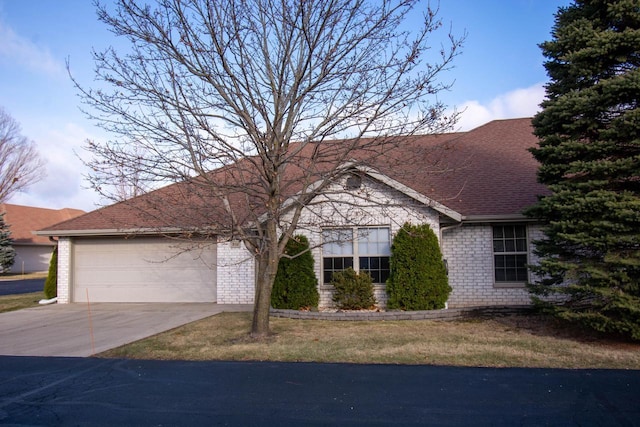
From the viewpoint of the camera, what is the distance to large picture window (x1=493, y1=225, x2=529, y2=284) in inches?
547

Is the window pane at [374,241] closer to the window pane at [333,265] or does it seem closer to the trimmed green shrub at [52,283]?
the window pane at [333,265]

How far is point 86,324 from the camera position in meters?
12.5

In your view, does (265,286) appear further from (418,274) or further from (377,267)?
(377,267)

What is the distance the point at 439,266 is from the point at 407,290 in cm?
101

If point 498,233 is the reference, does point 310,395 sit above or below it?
below

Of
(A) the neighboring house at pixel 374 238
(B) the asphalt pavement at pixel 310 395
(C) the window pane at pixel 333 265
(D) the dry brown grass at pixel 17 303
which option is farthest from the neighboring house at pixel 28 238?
(B) the asphalt pavement at pixel 310 395

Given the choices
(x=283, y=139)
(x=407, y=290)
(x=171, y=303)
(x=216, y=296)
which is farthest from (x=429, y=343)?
(x=171, y=303)

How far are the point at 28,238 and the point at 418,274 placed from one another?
4076 cm

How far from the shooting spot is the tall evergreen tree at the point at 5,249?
125 ft

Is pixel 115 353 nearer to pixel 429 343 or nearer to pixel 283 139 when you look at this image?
pixel 283 139

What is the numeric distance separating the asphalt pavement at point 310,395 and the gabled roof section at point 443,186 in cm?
329

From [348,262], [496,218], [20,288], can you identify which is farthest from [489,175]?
[20,288]

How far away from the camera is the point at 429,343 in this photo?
9.15 meters

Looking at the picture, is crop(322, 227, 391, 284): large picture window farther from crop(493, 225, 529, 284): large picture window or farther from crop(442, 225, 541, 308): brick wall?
crop(493, 225, 529, 284): large picture window
